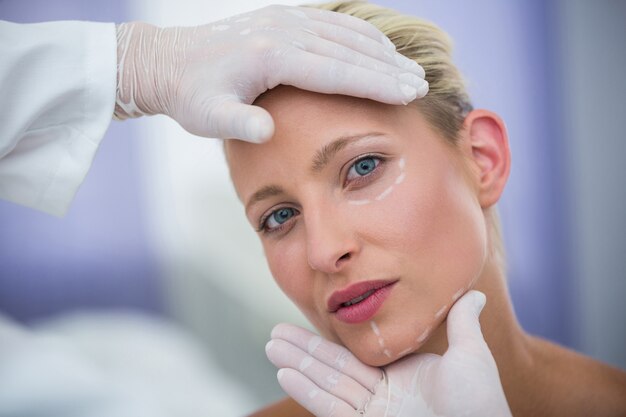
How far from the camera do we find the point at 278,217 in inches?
61.3

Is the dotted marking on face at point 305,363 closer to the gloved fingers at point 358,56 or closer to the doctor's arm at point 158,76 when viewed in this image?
the doctor's arm at point 158,76

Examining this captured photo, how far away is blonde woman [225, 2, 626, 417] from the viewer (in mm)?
1354

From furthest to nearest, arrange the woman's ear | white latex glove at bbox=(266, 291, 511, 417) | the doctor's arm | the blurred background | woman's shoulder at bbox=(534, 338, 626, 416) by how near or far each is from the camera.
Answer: the blurred background < woman's shoulder at bbox=(534, 338, 626, 416) < the woman's ear < the doctor's arm < white latex glove at bbox=(266, 291, 511, 417)

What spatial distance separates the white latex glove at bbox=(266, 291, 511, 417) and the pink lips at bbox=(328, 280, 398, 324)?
15cm

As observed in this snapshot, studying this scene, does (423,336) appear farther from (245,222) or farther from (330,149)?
(245,222)

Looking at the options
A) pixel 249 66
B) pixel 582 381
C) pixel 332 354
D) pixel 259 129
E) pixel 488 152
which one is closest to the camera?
pixel 259 129

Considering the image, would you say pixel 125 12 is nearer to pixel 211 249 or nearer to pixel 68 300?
pixel 211 249

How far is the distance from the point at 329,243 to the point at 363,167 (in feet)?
0.66

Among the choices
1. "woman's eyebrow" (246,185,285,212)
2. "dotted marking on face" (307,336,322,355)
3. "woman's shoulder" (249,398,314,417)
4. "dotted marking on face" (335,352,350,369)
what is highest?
"woman's eyebrow" (246,185,285,212)

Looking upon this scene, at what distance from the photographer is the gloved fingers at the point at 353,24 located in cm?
149

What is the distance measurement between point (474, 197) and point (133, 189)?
4.37ft

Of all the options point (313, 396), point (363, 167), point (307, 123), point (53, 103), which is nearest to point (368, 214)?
point (363, 167)

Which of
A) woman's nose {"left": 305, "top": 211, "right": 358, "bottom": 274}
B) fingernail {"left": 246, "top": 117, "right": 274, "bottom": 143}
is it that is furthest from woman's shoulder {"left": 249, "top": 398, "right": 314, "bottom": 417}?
fingernail {"left": 246, "top": 117, "right": 274, "bottom": 143}

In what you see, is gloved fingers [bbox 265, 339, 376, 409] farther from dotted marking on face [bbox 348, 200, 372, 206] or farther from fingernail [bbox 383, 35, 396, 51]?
fingernail [bbox 383, 35, 396, 51]
